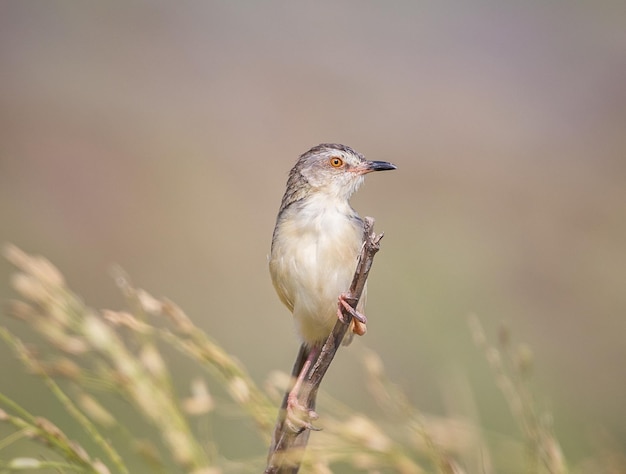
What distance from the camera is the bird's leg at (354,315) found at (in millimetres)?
2308

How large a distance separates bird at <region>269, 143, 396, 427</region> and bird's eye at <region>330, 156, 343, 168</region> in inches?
4.2

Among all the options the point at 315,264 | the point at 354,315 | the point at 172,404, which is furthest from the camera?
the point at 315,264

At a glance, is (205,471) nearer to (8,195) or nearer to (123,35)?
(8,195)

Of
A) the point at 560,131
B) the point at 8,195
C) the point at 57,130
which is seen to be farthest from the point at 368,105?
the point at 8,195

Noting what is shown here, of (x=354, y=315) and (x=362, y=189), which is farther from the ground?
(x=362, y=189)

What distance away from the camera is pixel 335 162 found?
365 cm

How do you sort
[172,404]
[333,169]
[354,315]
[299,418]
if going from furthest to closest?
[333,169] < [354,315] < [299,418] < [172,404]

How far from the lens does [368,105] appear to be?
48.2ft

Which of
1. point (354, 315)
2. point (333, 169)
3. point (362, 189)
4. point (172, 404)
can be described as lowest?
point (172, 404)

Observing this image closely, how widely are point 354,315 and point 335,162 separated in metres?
1.42

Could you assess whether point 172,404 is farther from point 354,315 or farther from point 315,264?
point 315,264

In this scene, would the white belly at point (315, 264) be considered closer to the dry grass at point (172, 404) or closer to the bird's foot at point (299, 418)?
the bird's foot at point (299, 418)

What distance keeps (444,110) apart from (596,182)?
3942 mm

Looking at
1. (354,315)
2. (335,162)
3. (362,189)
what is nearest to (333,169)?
(335,162)
